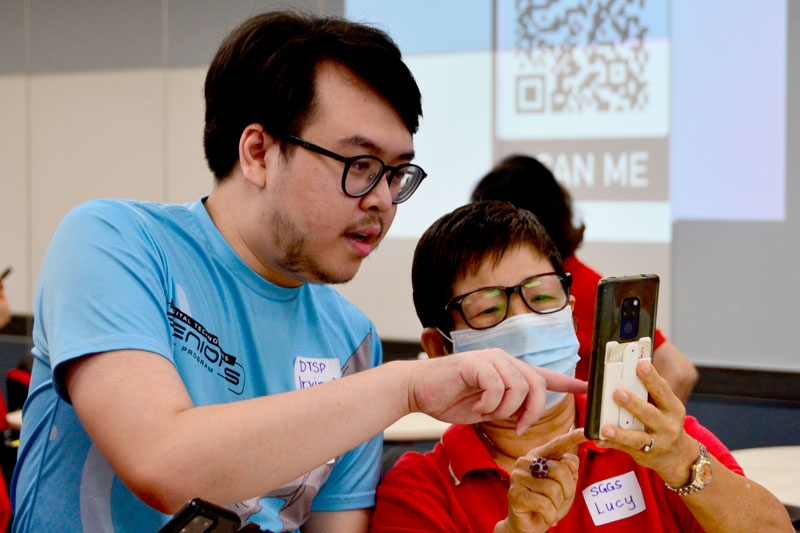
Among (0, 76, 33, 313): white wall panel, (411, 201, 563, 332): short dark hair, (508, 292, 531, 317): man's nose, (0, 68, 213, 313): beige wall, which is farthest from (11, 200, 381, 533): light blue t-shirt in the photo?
(0, 76, 33, 313): white wall panel

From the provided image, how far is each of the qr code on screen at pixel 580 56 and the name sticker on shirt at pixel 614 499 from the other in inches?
150

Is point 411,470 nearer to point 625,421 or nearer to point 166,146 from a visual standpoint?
point 625,421

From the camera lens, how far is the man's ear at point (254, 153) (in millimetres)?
1430

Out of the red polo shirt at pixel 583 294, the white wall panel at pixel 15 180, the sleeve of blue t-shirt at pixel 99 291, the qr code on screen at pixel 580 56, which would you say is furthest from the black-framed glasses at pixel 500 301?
the white wall panel at pixel 15 180

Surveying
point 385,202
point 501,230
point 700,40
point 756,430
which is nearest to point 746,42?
point 700,40

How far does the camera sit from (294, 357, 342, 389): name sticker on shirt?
152 centimetres

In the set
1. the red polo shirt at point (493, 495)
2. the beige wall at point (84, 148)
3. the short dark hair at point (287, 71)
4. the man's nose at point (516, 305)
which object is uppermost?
the beige wall at point (84, 148)

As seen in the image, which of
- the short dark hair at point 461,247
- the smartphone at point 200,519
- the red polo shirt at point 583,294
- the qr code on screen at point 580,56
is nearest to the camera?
the smartphone at point 200,519

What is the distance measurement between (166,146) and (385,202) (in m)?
5.20

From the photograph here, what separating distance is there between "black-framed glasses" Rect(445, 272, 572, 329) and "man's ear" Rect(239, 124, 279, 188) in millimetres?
488

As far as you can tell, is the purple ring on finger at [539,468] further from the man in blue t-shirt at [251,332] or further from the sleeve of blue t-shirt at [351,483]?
the sleeve of blue t-shirt at [351,483]

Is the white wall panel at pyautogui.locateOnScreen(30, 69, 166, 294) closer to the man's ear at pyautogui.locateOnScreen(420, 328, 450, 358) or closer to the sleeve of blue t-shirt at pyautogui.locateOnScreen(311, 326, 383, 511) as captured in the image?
the man's ear at pyautogui.locateOnScreen(420, 328, 450, 358)

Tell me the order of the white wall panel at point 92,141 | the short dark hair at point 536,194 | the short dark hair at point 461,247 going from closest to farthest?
the short dark hair at point 461,247, the short dark hair at point 536,194, the white wall panel at point 92,141

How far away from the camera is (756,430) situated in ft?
16.2
